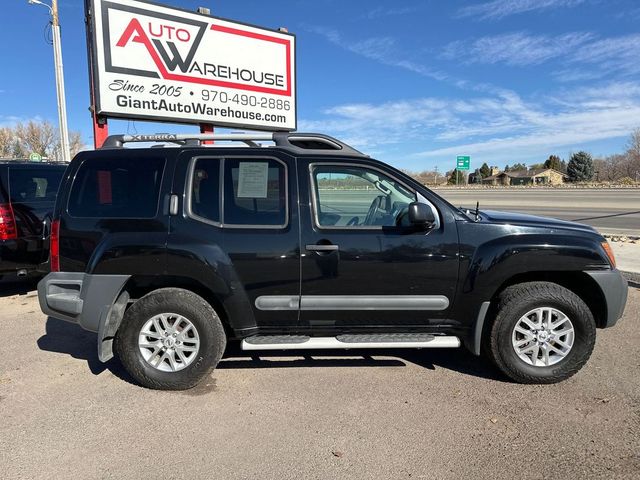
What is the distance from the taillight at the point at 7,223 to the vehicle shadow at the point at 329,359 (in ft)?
6.10

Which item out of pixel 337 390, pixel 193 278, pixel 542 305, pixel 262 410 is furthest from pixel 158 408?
pixel 542 305

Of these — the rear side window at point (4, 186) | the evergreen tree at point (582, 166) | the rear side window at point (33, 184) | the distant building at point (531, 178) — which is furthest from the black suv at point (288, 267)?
the distant building at point (531, 178)

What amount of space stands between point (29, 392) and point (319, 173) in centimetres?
297

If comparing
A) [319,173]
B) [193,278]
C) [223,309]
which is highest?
[319,173]

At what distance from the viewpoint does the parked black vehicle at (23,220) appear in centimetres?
559

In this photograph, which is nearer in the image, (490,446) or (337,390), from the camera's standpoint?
(490,446)

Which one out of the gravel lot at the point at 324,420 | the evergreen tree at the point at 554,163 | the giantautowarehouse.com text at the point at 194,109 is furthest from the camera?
the evergreen tree at the point at 554,163

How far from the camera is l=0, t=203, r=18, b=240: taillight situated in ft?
18.2

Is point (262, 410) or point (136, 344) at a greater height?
point (136, 344)

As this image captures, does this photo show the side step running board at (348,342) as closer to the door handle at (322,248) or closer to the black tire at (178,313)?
the black tire at (178,313)

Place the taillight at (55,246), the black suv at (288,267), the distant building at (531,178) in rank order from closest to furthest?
the black suv at (288,267), the taillight at (55,246), the distant building at (531,178)

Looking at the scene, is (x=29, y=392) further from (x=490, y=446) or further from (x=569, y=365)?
(x=569, y=365)

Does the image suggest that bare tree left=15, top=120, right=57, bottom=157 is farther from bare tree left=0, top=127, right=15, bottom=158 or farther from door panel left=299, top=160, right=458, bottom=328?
door panel left=299, top=160, right=458, bottom=328

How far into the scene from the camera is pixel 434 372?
384 centimetres
